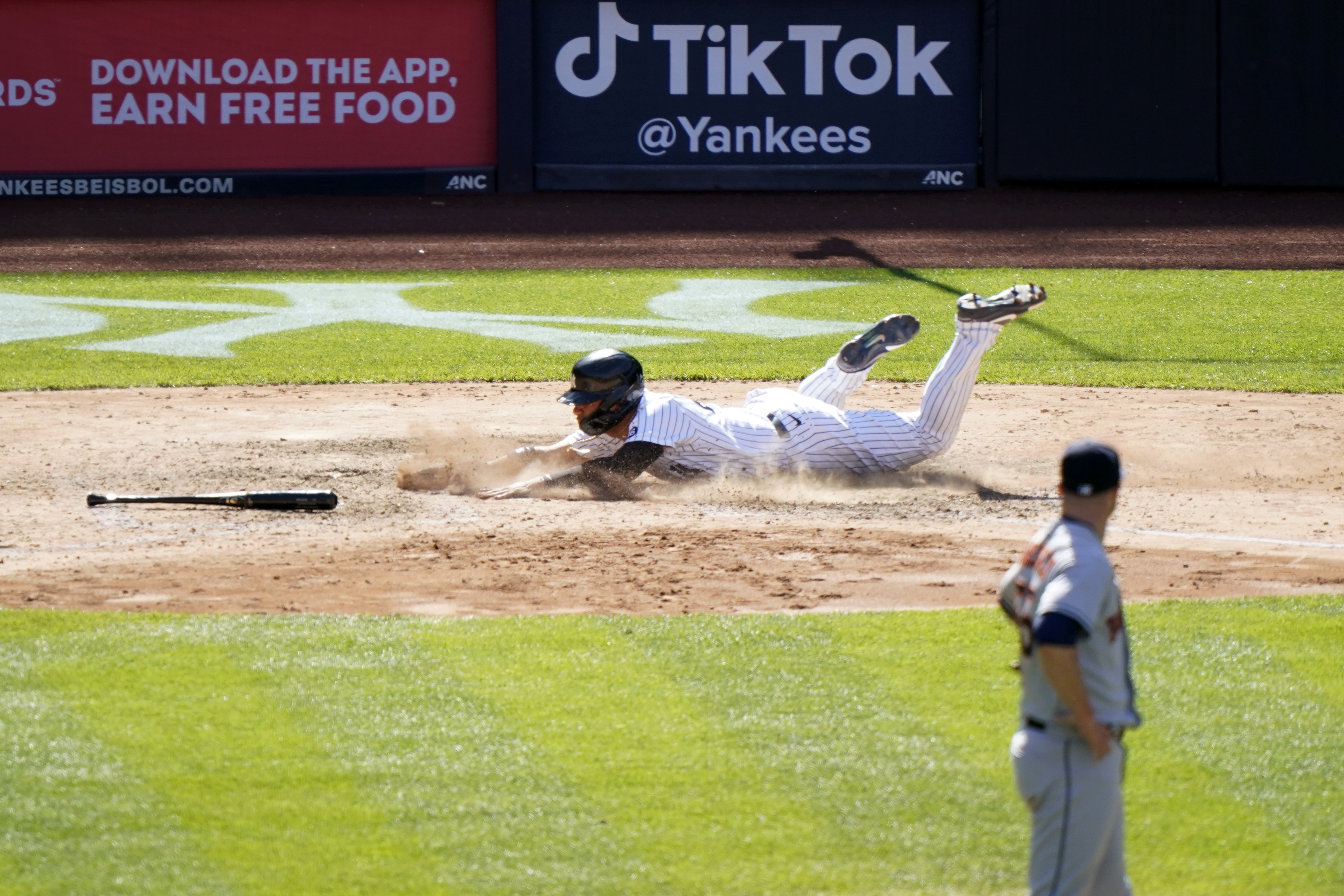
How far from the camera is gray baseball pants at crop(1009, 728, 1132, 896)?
3.28 metres

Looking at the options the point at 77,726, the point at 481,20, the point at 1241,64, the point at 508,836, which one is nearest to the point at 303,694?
the point at 77,726

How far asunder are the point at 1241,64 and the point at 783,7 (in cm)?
693

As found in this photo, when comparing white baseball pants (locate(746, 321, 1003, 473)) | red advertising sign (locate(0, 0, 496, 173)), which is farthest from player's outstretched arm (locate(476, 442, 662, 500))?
red advertising sign (locate(0, 0, 496, 173))

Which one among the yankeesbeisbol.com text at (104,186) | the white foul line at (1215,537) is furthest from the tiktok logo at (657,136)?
the white foul line at (1215,537)

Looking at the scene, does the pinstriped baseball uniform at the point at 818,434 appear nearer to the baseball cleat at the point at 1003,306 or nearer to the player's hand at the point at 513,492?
the baseball cleat at the point at 1003,306

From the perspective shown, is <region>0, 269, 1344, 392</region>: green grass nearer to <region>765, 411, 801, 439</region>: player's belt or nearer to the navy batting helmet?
<region>765, 411, 801, 439</region>: player's belt

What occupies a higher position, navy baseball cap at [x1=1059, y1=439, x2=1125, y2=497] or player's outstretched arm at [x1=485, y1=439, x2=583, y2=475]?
navy baseball cap at [x1=1059, y1=439, x2=1125, y2=497]

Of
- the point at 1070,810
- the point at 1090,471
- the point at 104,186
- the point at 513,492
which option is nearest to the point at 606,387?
the point at 513,492

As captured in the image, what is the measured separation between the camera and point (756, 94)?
926 inches

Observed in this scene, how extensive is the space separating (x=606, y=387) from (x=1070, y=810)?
5018 millimetres

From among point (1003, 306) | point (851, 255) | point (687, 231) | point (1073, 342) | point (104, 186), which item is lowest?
point (1073, 342)

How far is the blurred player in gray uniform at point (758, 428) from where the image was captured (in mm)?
8156

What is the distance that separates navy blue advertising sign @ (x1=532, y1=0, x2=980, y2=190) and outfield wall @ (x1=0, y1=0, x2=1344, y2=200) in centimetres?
3

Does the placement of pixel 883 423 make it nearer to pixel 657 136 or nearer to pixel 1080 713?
pixel 1080 713
